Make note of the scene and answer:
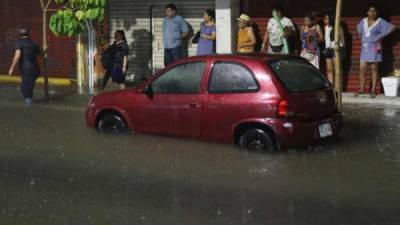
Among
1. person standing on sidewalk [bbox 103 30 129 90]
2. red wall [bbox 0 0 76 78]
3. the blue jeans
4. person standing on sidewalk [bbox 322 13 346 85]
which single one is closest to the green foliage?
person standing on sidewalk [bbox 103 30 129 90]

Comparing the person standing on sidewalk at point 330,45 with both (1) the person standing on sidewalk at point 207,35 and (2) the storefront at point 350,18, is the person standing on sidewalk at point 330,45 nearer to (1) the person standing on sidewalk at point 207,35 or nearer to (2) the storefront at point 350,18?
(2) the storefront at point 350,18

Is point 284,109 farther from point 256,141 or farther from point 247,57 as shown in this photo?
point 247,57

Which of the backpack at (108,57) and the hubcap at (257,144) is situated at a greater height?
the backpack at (108,57)

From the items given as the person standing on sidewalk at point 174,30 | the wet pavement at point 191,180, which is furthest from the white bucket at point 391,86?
the person standing on sidewalk at point 174,30

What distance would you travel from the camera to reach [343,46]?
563 inches

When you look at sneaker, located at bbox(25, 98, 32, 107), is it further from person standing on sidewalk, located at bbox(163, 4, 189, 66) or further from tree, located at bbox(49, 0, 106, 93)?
person standing on sidewalk, located at bbox(163, 4, 189, 66)

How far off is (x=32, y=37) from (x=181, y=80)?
1159 cm

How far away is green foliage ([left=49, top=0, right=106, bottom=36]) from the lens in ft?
50.2

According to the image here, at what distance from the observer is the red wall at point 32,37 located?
1958 cm

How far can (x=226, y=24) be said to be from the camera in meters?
16.1

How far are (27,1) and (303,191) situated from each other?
1460 centimetres

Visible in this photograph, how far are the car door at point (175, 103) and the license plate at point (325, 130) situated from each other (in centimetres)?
161

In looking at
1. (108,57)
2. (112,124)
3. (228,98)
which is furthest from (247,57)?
(108,57)

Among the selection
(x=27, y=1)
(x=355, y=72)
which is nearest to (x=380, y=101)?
(x=355, y=72)
